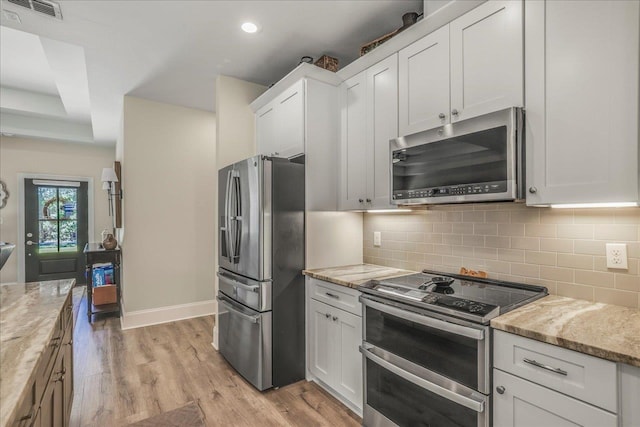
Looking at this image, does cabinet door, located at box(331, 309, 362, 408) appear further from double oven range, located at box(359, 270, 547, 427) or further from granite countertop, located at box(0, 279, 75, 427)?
granite countertop, located at box(0, 279, 75, 427)

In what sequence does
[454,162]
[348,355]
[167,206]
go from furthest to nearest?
[167,206], [348,355], [454,162]

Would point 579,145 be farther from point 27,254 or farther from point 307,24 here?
point 27,254

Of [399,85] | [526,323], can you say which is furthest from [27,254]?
[526,323]

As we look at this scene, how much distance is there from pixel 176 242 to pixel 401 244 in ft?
10.2

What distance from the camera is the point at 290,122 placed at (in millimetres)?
2836

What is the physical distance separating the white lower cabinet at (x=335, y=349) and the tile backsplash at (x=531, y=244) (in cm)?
71

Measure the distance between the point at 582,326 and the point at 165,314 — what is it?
168 inches

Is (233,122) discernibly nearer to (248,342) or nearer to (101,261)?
(248,342)

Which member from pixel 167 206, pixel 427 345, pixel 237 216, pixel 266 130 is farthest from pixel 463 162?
pixel 167 206

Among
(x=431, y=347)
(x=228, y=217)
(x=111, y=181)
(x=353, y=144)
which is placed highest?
(x=353, y=144)

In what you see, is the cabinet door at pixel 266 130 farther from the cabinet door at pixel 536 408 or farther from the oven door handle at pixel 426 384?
the cabinet door at pixel 536 408

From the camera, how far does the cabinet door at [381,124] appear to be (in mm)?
2283

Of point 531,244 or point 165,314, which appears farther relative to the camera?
point 165,314

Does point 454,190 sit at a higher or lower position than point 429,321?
higher
